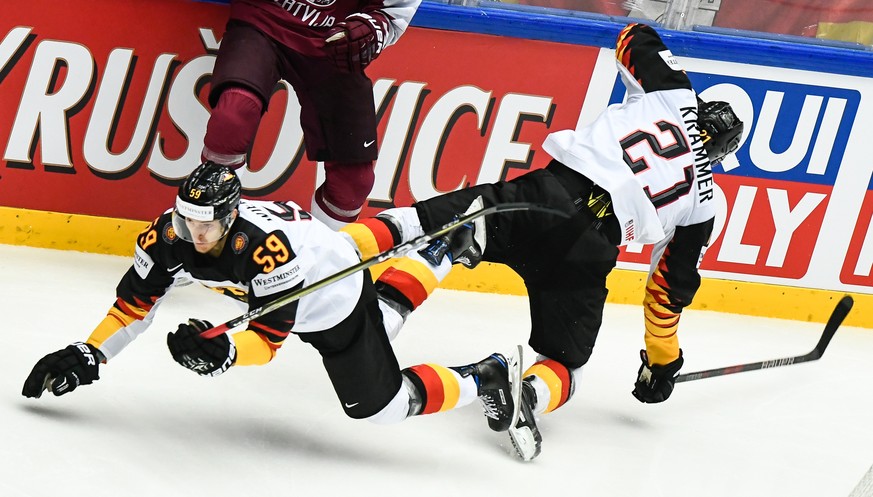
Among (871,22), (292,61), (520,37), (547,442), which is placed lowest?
(547,442)

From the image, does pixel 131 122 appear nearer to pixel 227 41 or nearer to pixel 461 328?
pixel 227 41

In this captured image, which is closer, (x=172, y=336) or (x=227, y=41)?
(x=172, y=336)

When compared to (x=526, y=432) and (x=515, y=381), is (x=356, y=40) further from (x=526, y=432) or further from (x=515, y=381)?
(x=526, y=432)

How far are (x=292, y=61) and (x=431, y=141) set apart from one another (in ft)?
2.77

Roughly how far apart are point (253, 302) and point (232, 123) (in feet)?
3.34

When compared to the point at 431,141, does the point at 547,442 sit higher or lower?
lower

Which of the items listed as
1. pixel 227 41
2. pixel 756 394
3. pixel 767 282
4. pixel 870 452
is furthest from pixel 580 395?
pixel 227 41

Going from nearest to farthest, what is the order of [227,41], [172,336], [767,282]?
[172,336] < [227,41] < [767,282]

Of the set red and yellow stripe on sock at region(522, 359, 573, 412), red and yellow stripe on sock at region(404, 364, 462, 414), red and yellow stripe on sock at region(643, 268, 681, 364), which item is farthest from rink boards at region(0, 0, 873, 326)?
red and yellow stripe on sock at region(404, 364, 462, 414)

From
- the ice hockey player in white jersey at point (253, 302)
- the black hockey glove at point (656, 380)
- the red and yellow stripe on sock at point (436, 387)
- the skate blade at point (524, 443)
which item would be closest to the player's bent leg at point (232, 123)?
the ice hockey player in white jersey at point (253, 302)

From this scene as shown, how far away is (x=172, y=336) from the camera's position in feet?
8.40

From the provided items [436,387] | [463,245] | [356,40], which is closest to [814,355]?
[463,245]

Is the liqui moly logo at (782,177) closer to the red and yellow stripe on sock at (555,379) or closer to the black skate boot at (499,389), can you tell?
the red and yellow stripe on sock at (555,379)

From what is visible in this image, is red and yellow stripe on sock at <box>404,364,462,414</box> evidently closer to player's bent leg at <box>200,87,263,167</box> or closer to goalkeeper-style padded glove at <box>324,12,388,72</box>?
player's bent leg at <box>200,87,263,167</box>
